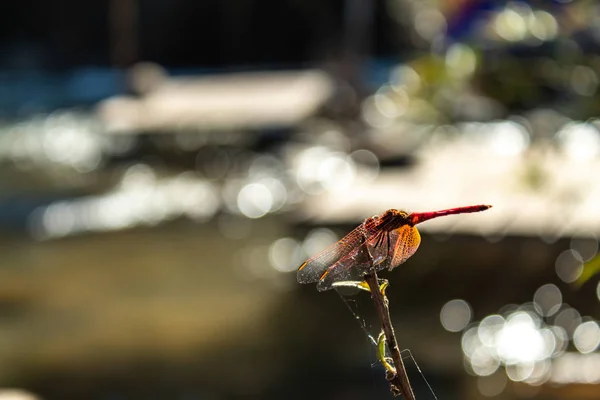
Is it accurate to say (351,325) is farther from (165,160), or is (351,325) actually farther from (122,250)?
(165,160)

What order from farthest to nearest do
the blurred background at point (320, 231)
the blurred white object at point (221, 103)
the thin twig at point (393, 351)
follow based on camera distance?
the blurred white object at point (221, 103)
the blurred background at point (320, 231)
the thin twig at point (393, 351)

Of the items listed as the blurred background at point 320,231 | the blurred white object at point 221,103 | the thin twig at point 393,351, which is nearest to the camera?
the thin twig at point 393,351

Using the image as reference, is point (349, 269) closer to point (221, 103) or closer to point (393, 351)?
point (393, 351)

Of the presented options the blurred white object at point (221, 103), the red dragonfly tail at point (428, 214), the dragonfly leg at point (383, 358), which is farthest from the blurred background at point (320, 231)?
the dragonfly leg at point (383, 358)

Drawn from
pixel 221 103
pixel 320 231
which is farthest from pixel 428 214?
pixel 221 103

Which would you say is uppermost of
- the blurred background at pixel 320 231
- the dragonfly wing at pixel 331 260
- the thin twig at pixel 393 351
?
the blurred background at pixel 320 231

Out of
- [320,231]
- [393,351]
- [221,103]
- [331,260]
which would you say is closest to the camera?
[393,351]

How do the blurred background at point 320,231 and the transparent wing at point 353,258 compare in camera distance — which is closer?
the transparent wing at point 353,258

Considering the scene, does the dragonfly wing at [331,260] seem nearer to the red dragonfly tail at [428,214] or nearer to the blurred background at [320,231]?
the red dragonfly tail at [428,214]

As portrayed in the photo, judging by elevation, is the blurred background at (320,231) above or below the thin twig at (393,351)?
above
